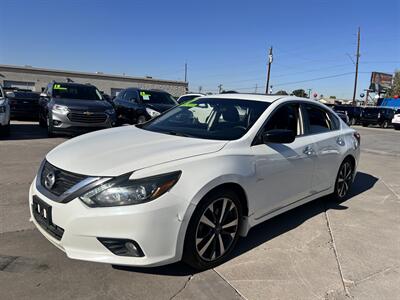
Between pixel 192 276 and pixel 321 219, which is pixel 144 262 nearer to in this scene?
pixel 192 276

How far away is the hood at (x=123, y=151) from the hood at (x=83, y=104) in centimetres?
678

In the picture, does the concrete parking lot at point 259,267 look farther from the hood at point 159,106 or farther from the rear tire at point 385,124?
the rear tire at point 385,124

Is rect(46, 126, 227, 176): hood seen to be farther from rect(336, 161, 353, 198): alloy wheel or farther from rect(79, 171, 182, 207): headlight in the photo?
rect(336, 161, 353, 198): alloy wheel

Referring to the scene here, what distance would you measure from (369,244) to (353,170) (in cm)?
197

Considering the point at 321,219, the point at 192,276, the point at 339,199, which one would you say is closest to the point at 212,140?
the point at 192,276

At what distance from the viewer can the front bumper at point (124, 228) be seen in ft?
9.11

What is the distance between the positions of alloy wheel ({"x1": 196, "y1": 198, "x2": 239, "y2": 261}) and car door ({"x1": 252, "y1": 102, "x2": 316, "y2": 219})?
0.37m

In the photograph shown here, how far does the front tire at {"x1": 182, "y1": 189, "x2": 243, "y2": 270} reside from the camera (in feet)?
10.2

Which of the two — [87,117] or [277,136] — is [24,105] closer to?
[87,117]

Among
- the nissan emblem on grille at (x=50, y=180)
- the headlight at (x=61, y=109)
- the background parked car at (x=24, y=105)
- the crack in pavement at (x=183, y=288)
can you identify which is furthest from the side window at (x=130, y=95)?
the crack in pavement at (x=183, y=288)

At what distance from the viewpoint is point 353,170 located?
5977 millimetres

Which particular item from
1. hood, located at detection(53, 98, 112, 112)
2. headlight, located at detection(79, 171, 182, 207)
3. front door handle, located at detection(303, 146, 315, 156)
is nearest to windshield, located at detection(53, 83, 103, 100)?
hood, located at detection(53, 98, 112, 112)

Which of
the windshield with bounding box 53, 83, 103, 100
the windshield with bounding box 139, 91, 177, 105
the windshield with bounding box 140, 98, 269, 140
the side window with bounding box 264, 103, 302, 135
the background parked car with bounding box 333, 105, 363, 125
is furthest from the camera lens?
the background parked car with bounding box 333, 105, 363, 125

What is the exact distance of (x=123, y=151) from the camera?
3301mm
